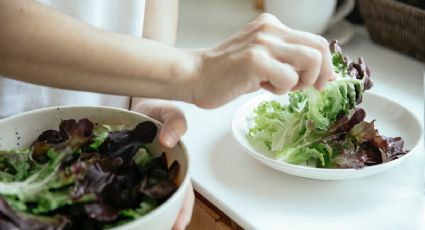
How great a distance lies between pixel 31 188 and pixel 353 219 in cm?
38

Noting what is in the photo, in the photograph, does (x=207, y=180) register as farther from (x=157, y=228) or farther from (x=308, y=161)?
(x=157, y=228)

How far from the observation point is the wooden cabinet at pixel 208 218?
0.75 meters

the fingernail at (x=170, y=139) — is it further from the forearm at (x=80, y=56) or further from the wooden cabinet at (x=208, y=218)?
the wooden cabinet at (x=208, y=218)

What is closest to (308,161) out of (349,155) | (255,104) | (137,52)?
(349,155)

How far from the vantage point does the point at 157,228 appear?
0.52 meters

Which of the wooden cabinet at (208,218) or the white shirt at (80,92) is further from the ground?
the white shirt at (80,92)

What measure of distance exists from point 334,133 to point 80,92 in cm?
37

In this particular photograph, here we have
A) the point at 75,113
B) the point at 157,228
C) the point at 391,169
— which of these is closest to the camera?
the point at 157,228

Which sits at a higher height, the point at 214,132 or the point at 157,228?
the point at 157,228

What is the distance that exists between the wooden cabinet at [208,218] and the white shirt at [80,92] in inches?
7.7

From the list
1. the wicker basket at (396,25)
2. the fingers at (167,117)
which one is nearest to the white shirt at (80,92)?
the fingers at (167,117)

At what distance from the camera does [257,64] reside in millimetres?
576

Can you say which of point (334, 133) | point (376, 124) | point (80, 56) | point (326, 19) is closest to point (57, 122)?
point (80, 56)

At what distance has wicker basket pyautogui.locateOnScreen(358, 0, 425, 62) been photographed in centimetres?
104
